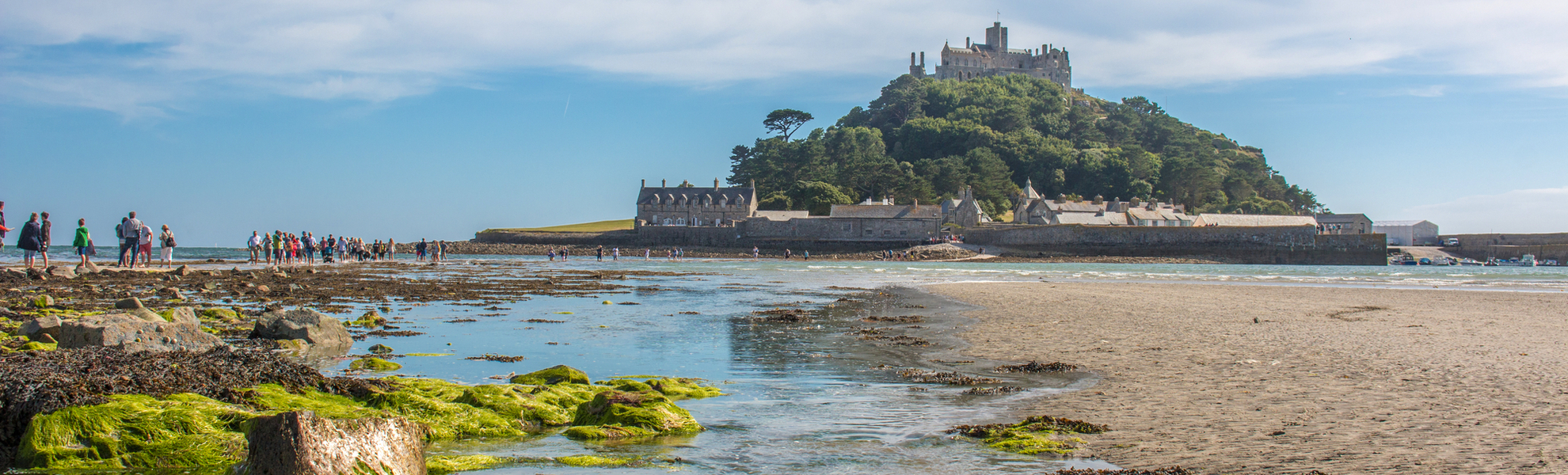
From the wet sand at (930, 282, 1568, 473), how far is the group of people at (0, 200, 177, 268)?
59.0 ft

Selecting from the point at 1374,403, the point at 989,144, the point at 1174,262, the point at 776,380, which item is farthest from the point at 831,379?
the point at 989,144

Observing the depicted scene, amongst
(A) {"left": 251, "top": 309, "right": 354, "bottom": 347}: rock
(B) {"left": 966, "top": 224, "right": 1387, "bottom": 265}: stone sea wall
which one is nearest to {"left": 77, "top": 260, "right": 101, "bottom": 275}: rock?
(A) {"left": 251, "top": 309, "right": 354, "bottom": 347}: rock

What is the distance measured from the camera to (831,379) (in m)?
7.82

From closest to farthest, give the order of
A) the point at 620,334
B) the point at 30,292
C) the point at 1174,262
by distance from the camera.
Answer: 1. the point at 620,334
2. the point at 30,292
3. the point at 1174,262

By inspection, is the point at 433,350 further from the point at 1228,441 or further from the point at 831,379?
the point at 1228,441

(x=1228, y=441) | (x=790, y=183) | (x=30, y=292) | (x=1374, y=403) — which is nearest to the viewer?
(x=1228, y=441)

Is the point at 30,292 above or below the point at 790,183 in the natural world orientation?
below

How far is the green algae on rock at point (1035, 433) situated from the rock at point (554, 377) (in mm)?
3083

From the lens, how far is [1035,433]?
5.54 meters

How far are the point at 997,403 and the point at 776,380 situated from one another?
2048mm

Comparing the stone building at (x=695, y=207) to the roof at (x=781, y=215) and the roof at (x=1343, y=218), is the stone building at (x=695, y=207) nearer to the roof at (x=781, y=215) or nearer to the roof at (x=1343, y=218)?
the roof at (x=781, y=215)

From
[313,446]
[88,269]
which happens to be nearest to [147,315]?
[313,446]

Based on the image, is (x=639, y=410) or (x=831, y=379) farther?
(x=831, y=379)

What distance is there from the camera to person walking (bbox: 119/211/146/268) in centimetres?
2094
